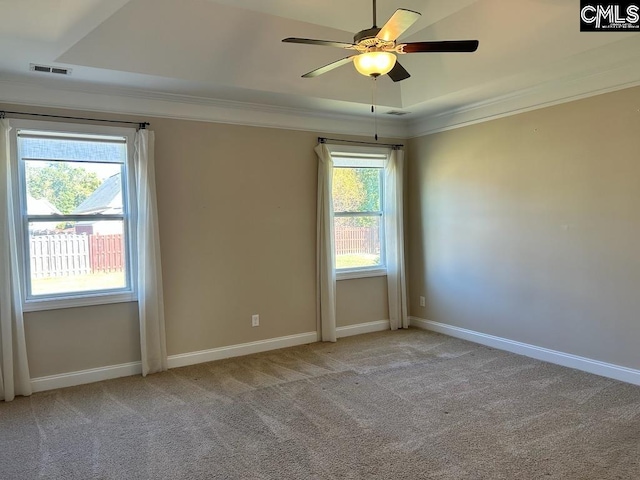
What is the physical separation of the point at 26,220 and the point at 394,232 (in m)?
3.89

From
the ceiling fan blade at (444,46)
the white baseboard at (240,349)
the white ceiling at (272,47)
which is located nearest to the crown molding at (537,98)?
the white ceiling at (272,47)

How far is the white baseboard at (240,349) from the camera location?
4406 millimetres

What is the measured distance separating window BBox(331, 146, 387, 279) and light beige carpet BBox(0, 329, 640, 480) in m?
1.47

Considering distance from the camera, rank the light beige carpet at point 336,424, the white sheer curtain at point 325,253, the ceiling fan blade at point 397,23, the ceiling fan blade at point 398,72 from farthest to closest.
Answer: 1. the white sheer curtain at point 325,253
2. the ceiling fan blade at point 398,72
3. the light beige carpet at point 336,424
4. the ceiling fan blade at point 397,23

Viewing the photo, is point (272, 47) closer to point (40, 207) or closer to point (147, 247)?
point (147, 247)

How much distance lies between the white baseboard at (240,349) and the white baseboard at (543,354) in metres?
1.62

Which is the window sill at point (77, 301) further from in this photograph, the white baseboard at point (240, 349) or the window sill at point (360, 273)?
the window sill at point (360, 273)

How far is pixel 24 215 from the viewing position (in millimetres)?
3791

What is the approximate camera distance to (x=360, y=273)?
18.1 ft

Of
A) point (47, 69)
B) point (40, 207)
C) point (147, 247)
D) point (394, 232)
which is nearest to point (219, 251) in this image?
point (147, 247)

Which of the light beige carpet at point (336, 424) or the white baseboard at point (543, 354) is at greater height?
the white baseboard at point (543, 354)

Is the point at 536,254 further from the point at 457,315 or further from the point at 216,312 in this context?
the point at 216,312

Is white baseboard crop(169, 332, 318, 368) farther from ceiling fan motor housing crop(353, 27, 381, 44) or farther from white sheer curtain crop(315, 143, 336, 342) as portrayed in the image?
ceiling fan motor housing crop(353, 27, 381, 44)

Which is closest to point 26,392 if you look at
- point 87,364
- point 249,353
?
point 87,364
